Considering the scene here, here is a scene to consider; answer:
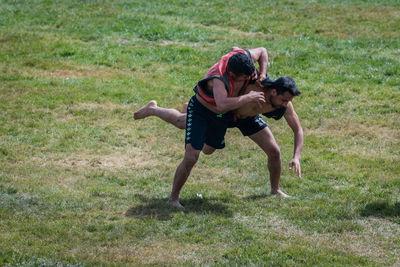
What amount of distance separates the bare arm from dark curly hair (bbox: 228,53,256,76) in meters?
0.20

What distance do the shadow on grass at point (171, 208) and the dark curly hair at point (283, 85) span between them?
1.48 meters

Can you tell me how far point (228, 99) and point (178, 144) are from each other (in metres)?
3.41

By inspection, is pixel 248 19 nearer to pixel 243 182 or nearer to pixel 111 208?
pixel 243 182

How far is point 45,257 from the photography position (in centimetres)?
594

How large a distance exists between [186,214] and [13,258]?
6.53ft

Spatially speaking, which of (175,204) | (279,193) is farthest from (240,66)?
(279,193)

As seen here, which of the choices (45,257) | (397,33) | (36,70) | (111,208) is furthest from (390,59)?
(45,257)

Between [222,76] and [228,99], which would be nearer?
[228,99]

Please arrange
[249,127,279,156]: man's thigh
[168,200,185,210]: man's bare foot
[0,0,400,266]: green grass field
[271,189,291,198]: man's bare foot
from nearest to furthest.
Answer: [0,0,400,266]: green grass field, [168,200,185,210]: man's bare foot, [249,127,279,156]: man's thigh, [271,189,291,198]: man's bare foot

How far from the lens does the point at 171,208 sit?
7.28m

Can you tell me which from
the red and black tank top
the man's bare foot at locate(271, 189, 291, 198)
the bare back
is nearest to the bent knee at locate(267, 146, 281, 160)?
the man's bare foot at locate(271, 189, 291, 198)

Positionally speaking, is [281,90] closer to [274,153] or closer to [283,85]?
[283,85]

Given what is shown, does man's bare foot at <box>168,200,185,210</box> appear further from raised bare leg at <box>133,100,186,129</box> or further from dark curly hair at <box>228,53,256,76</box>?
dark curly hair at <box>228,53,256,76</box>

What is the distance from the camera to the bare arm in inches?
261
